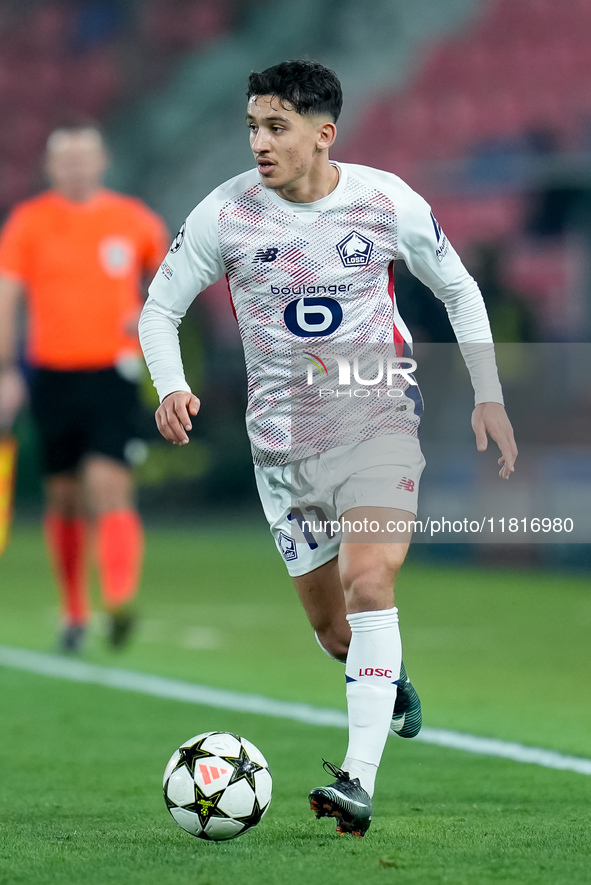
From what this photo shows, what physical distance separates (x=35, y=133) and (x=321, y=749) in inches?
724

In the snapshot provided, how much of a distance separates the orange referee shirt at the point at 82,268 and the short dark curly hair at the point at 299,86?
3869 mm

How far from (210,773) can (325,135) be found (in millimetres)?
1705

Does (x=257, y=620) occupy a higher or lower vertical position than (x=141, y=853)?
lower

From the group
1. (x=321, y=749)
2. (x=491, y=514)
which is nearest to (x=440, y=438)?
(x=491, y=514)

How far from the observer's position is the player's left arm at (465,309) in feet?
13.4

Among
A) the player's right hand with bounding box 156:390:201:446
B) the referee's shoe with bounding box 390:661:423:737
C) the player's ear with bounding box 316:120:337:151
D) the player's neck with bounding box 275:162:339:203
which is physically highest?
the player's ear with bounding box 316:120:337:151

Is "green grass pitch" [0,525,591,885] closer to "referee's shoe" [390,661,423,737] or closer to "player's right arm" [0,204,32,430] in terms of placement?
"referee's shoe" [390,661,423,737]

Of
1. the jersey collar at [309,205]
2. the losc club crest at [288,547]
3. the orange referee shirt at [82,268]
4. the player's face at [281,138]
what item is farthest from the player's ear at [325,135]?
the orange referee shirt at [82,268]

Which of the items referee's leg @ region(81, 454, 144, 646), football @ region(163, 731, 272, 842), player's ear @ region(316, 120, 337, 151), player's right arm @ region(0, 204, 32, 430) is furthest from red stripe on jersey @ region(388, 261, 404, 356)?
player's right arm @ region(0, 204, 32, 430)

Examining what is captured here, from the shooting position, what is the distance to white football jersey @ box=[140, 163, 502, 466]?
162 inches

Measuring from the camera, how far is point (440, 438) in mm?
12750

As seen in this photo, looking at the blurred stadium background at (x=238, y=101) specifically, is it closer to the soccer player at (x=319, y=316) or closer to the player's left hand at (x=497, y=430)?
the soccer player at (x=319, y=316)

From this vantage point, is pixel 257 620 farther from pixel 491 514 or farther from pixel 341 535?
pixel 341 535

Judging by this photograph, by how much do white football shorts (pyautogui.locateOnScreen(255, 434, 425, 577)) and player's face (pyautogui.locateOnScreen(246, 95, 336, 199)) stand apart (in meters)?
0.76
